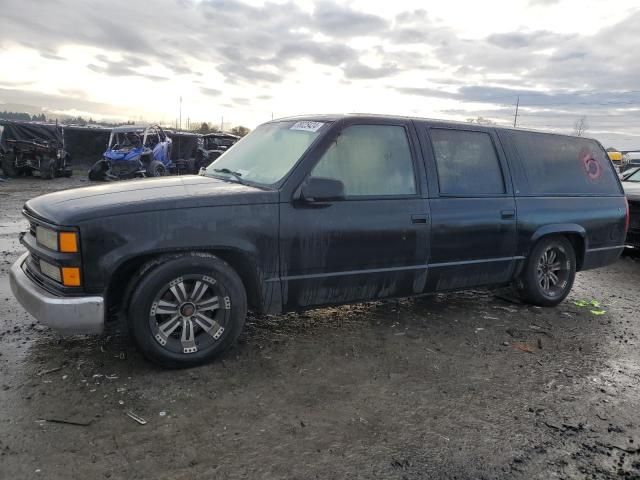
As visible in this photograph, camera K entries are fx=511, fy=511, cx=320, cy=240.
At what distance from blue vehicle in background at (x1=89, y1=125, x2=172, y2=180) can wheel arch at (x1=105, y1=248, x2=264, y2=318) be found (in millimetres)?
14332

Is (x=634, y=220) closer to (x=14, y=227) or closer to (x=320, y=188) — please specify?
(x=320, y=188)

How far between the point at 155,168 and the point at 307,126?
14480 mm

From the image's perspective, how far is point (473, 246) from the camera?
4.60 m

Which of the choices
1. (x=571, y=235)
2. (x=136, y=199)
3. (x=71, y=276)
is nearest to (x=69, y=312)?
(x=71, y=276)

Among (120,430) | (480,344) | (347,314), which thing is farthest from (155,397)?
(480,344)

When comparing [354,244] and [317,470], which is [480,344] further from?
[317,470]

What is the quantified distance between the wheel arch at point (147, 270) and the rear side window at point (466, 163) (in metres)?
1.86

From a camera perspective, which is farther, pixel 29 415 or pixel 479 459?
pixel 29 415

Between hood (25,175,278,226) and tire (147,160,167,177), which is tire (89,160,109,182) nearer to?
tire (147,160,167,177)

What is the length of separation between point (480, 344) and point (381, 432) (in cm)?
175

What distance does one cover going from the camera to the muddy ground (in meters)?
2.65

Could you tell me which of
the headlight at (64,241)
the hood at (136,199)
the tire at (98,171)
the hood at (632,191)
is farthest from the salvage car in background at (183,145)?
the headlight at (64,241)

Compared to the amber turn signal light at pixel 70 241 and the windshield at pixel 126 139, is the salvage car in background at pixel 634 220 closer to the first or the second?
the amber turn signal light at pixel 70 241

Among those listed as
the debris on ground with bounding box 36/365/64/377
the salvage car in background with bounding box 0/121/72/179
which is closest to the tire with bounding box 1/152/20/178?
the salvage car in background with bounding box 0/121/72/179
